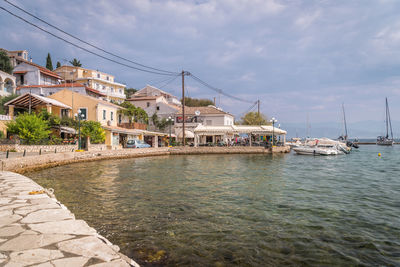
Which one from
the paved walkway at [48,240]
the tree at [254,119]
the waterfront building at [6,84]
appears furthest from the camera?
the tree at [254,119]

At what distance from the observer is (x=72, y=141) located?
92.3ft

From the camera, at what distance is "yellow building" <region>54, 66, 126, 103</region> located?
57812 millimetres

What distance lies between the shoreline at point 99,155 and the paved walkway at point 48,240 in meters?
11.4

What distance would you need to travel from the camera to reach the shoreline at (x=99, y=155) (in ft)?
49.4

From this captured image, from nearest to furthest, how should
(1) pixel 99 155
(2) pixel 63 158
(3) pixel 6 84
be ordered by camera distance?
(2) pixel 63 158 < (1) pixel 99 155 < (3) pixel 6 84

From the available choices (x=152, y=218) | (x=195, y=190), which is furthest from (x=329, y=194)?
(x=152, y=218)

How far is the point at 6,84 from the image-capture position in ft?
135

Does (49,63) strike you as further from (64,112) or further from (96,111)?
(96,111)

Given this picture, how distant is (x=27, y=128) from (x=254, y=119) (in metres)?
48.8

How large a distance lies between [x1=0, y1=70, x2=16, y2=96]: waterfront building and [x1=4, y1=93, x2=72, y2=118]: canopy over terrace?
1233 cm

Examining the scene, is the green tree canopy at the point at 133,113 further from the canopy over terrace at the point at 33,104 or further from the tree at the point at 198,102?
the tree at the point at 198,102

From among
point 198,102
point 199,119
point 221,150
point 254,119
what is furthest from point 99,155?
point 198,102

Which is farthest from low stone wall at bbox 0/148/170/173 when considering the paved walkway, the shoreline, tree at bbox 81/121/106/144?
the paved walkway

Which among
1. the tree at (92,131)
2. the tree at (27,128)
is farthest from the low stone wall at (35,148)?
the tree at (92,131)
